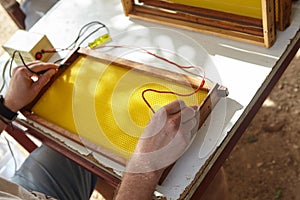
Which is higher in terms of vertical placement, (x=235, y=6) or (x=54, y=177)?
(x=235, y=6)

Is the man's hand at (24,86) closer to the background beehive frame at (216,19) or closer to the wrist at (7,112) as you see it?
the wrist at (7,112)

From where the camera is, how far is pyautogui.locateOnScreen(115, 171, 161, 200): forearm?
2.97ft

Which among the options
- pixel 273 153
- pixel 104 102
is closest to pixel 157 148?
pixel 104 102

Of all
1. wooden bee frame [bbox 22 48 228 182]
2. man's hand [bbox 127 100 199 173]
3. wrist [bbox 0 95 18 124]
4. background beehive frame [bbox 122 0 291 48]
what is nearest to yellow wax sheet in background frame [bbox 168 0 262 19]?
background beehive frame [bbox 122 0 291 48]

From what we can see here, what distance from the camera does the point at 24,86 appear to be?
1171mm

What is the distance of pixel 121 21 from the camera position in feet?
4.42

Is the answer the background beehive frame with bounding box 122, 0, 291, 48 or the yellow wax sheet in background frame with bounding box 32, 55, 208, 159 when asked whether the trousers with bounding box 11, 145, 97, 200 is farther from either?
the background beehive frame with bounding box 122, 0, 291, 48

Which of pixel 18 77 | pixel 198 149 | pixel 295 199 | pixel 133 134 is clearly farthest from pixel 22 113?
pixel 295 199

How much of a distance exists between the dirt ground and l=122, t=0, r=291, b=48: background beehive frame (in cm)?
80

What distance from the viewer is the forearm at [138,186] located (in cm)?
91

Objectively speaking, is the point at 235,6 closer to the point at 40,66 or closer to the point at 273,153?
the point at 40,66

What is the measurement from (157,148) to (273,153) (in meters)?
1.00

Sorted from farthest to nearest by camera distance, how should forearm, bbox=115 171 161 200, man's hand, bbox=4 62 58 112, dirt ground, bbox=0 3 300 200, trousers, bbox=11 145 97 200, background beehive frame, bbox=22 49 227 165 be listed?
dirt ground, bbox=0 3 300 200, trousers, bbox=11 145 97 200, man's hand, bbox=4 62 58 112, background beehive frame, bbox=22 49 227 165, forearm, bbox=115 171 161 200

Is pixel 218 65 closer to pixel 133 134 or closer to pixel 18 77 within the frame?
pixel 133 134
